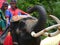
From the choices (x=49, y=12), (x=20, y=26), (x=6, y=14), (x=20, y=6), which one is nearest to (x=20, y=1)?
(x=20, y=6)

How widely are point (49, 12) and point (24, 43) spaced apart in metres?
5.52

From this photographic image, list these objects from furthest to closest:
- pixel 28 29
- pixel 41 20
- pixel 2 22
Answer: pixel 2 22 → pixel 28 29 → pixel 41 20

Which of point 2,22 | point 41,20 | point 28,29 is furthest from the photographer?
point 2,22

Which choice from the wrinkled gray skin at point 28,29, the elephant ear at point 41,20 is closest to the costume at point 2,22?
the wrinkled gray skin at point 28,29

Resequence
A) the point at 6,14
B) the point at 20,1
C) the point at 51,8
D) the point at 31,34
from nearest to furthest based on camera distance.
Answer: the point at 31,34 → the point at 6,14 → the point at 20,1 → the point at 51,8

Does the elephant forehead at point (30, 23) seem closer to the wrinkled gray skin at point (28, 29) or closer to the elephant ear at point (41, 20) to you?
the wrinkled gray skin at point (28, 29)

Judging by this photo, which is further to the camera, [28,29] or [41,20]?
[28,29]

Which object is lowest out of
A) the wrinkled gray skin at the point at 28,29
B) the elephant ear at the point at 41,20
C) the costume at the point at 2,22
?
the costume at the point at 2,22

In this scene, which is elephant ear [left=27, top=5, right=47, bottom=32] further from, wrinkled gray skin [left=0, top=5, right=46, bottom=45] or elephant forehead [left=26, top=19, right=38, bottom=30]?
elephant forehead [left=26, top=19, right=38, bottom=30]

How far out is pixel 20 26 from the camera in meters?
6.42

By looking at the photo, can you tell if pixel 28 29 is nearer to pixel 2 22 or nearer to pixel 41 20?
pixel 41 20

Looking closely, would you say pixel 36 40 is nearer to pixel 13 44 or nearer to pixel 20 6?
pixel 13 44

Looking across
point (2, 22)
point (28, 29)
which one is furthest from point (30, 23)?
point (2, 22)

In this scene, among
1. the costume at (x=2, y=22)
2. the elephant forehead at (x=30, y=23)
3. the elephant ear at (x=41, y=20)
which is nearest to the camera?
the elephant ear at (x=41, y=20)
